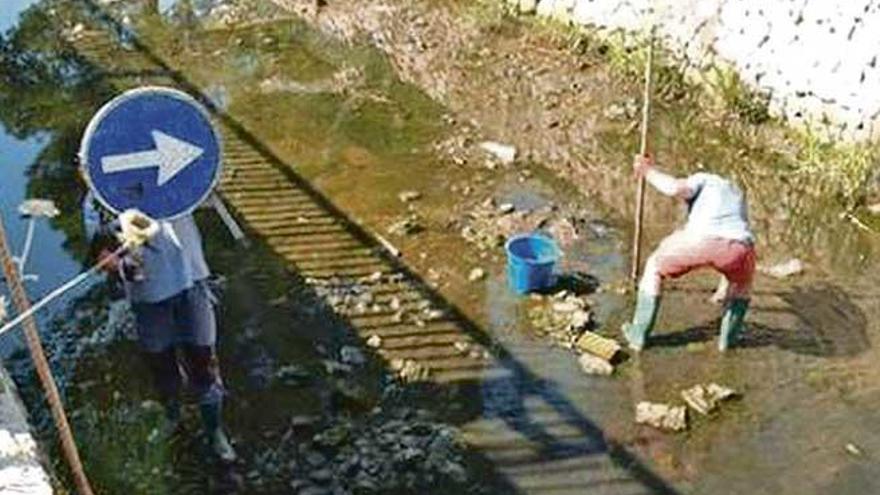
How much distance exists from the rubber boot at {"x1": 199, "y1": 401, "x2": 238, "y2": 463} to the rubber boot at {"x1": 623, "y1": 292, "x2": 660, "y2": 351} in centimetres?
267

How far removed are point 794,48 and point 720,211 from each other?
11.3ft

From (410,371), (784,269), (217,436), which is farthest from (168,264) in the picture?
(784,269)

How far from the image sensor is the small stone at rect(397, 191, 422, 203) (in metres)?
9.98

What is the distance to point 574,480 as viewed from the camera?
6.89 metres

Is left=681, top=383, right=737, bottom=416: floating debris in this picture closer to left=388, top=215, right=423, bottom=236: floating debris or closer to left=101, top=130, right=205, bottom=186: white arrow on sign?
left=388, top=215, right=423, bottom=236: floating debris

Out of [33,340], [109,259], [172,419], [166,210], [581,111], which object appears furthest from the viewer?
[581,111]

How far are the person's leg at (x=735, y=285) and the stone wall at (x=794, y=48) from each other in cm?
266

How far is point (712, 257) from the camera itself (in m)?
7.69

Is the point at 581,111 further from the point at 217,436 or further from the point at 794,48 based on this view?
the point at 217,436

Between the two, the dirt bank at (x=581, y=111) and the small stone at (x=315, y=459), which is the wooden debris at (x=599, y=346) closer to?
the dirt bank at (x=581, y=111)

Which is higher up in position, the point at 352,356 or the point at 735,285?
the point at 735,285

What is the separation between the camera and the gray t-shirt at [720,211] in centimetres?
764

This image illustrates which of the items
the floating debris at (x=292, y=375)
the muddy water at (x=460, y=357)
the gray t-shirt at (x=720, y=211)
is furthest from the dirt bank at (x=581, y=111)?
the floating debris at (x=292, y=375)

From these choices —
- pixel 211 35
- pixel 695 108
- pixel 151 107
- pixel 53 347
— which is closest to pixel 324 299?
pixel 53 347
